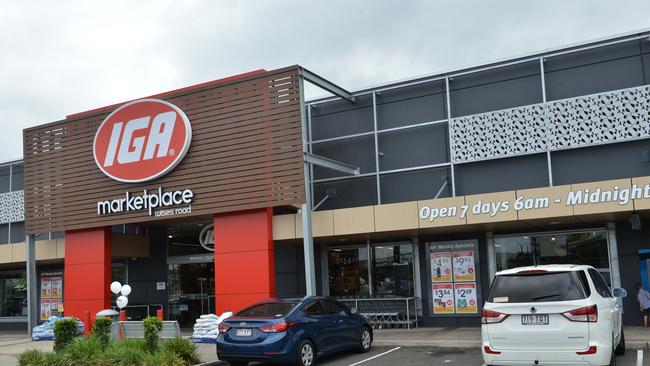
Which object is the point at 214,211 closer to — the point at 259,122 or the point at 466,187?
the point at 259,122

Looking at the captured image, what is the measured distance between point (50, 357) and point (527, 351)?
31.0 feet

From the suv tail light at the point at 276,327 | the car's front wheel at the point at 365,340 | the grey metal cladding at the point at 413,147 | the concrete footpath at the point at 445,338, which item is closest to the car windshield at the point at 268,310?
the suv tail light at the point at 276,327

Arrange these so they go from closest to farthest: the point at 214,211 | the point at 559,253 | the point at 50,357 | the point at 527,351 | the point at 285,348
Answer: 1. the point at 527,351
2. the point at 285,348
3. the point at 50,357
4. the point at 559,253
5. the point at 214,211

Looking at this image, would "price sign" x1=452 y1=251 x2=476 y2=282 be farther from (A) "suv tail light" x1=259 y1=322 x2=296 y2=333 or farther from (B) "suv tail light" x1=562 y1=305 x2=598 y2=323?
(B) "suv tail light" x1=562 y1=305 x2=598 y2=323

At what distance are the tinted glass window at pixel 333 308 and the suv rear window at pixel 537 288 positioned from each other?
4.33 m

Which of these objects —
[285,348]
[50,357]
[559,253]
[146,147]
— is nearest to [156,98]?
[146,147]

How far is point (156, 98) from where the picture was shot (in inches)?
808

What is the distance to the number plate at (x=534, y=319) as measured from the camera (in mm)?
9008

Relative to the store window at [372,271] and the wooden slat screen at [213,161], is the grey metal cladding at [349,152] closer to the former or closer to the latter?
the store window at [372,271]

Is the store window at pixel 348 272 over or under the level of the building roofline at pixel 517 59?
under

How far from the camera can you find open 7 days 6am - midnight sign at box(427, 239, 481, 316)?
60.8ft

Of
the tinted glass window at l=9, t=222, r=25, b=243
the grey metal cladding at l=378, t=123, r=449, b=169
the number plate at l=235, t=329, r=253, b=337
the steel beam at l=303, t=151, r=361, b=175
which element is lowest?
the number plate at l=235, t=329, r=253, b=337

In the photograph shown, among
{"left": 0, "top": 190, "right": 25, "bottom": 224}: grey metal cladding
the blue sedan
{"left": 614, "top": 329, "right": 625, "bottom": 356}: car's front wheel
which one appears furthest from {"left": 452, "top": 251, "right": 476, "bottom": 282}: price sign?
{"left": 0, "top": 190, "right": 25, "bottom": 224}: grey metal cladding

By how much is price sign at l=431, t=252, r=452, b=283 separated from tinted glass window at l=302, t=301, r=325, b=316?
698cm
